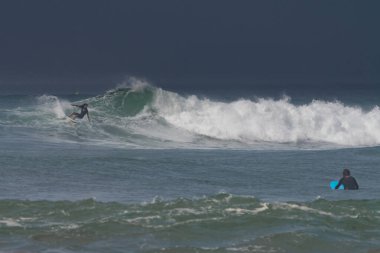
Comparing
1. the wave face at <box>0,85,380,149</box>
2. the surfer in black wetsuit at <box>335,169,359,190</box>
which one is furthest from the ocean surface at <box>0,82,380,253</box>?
the surfer in black wetsuit at <box>335,169,359,190</box>

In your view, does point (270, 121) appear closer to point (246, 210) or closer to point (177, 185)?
point (177, 185)

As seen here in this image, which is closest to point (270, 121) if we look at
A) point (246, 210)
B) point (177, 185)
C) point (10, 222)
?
point (177, 185)

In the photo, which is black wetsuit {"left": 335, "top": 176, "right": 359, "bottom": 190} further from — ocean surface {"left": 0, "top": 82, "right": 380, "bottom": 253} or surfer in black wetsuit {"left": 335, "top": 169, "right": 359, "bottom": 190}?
ocean surface {"left": 0, "top": 82, "right": 380, "bottom": 253}

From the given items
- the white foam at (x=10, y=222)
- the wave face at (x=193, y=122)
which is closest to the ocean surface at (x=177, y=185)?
the white foam at (x=10, y=222)

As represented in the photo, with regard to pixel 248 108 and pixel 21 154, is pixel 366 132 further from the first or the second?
pixel 21 154

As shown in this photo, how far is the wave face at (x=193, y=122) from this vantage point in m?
37.8

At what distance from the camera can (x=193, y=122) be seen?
144 ft

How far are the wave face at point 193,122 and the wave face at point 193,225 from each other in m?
14.2

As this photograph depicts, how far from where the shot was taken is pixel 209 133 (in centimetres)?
4169

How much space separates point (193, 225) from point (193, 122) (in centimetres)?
2499

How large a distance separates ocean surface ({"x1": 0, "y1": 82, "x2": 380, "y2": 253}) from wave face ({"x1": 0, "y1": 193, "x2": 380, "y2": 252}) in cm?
3

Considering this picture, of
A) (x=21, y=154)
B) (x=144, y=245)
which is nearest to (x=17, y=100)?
(x=21, y=154)

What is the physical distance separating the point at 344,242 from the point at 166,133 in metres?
22.6

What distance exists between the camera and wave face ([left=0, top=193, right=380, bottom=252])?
57.9ft
